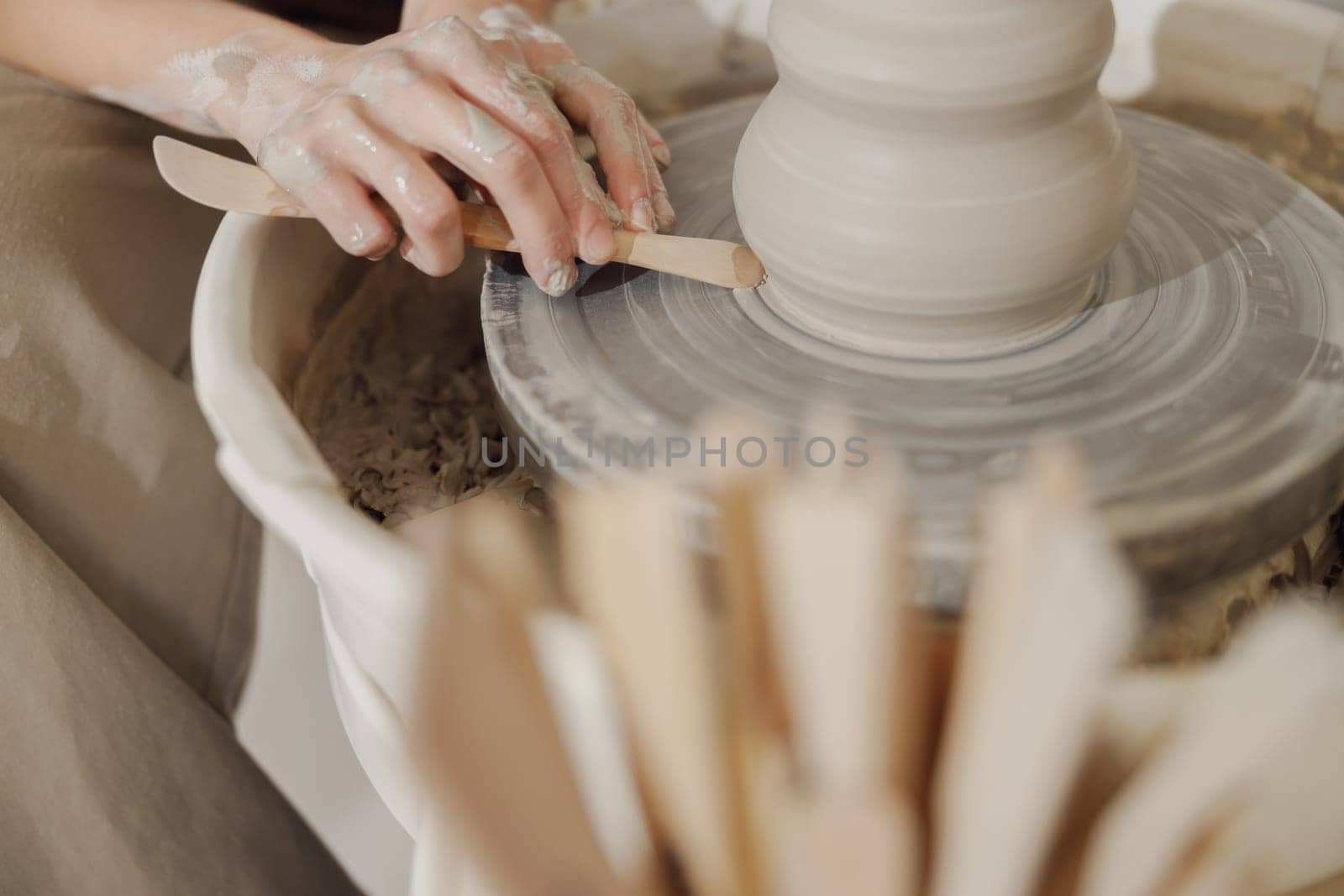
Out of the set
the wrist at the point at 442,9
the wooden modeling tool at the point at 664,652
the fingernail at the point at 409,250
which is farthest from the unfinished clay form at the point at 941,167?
the wrist at the point at 442,9

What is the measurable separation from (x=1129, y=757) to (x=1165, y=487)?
212 mm

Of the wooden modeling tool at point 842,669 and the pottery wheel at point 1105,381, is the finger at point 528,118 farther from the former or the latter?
the wooden modeling tool at point 842,669

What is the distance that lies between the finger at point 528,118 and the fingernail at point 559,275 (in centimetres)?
2

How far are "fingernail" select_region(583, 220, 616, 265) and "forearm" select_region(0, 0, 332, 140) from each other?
0.35 metres

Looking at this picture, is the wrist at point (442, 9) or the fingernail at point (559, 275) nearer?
the fingernail at point (559, 275)

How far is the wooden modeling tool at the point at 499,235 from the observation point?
3.02ft

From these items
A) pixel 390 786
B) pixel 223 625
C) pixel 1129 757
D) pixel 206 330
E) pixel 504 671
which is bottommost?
pixel 223 625

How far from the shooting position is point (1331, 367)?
82 centimetres

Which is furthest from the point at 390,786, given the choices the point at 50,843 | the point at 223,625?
the point at 223,625

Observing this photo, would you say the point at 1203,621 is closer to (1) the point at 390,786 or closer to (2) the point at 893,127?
(2) the point at 893,127

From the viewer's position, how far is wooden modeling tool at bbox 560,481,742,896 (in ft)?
1.35

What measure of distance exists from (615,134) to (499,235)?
173 millimetres

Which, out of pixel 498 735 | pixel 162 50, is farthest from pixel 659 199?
pixel 498 735

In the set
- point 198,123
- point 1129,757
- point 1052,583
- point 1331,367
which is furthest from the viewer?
point 198,123
